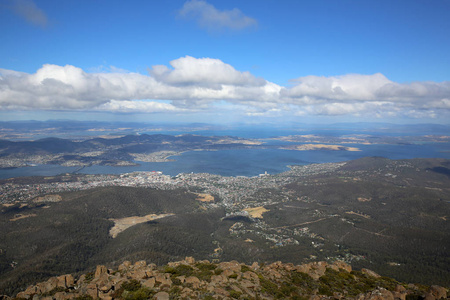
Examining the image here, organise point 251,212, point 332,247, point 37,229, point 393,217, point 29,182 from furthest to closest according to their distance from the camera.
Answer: point 29,182 → point 251,212 → point 393,217 → point 37,229 → point 332,247

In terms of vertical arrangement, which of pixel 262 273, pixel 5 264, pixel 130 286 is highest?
pixel 130 286

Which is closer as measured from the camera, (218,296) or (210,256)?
(218,296)

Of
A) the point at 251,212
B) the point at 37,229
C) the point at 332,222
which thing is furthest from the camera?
the point at 251,212

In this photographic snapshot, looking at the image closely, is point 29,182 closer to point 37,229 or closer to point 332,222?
point 37,229

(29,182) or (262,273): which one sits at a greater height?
(262,273)

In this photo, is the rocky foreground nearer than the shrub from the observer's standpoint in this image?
Yes

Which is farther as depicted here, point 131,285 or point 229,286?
point 229,286

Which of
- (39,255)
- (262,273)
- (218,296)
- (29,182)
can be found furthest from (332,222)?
(29,182)

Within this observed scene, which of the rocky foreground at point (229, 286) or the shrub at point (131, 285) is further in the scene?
the shrub at point (131, 285)
